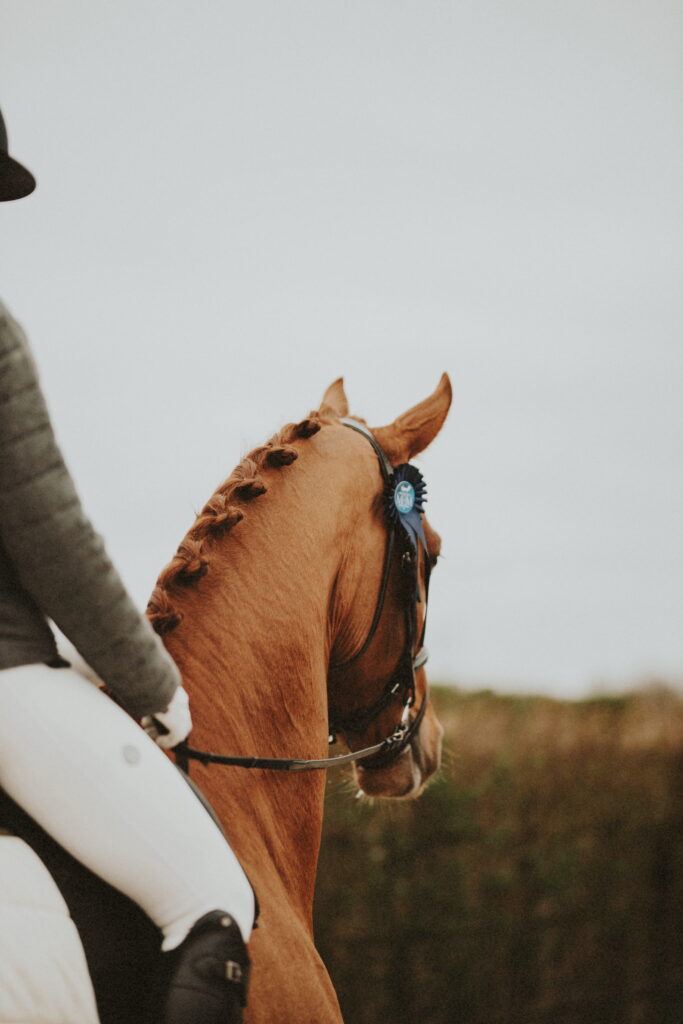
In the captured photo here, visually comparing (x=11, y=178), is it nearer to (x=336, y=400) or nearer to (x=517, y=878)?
(x=336, y=400)

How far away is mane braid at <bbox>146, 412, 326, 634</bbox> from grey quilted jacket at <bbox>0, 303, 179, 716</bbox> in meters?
0.50

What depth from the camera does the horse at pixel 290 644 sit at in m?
2.33

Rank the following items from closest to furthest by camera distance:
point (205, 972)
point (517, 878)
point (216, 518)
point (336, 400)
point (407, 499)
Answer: point (205, 972) → point (216, 518) → point (407, 499) → point (336, 400) → point (517, 878)

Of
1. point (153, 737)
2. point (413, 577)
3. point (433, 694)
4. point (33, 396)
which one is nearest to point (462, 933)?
point (433, 694)

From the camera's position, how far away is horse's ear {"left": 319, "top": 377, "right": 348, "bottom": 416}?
3378 millimetres

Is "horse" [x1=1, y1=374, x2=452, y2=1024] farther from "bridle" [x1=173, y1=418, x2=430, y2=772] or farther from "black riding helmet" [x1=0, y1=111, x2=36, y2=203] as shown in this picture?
"black riding helmet" [x1=0, y1=111, x2=36, y2=203]

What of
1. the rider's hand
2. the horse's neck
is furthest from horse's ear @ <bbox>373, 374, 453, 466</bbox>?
the rider's hand

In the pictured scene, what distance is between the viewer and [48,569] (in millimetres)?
1856

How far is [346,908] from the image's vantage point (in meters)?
7.90

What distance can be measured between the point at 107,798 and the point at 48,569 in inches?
19.4

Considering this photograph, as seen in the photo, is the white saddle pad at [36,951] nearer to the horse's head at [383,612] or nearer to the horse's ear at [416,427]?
the horse's head at [383,612]

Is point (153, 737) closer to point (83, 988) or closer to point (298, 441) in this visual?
point (83, 988)

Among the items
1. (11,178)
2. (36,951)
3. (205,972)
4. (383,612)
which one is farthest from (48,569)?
(383,612)

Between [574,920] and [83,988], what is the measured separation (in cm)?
799
